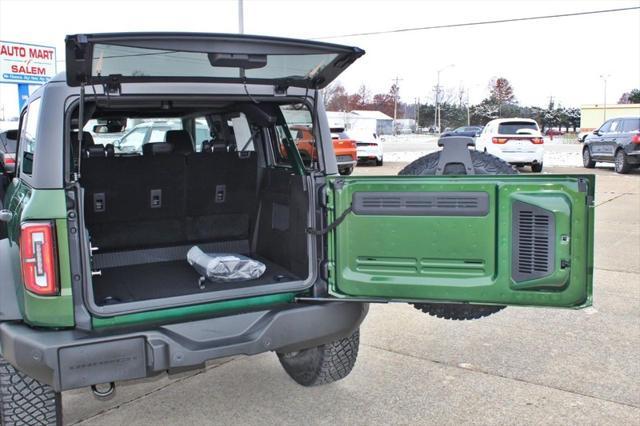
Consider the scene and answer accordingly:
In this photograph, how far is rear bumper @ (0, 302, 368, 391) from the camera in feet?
8.65

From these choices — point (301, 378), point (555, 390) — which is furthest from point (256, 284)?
point (555, 390)

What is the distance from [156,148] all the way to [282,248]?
1.12m

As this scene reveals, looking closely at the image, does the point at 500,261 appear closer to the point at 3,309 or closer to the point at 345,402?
the point at 345,402

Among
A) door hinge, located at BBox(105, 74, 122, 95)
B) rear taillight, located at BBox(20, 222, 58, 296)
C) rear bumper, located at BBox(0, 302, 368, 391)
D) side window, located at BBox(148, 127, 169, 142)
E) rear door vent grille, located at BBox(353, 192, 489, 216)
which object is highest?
door hinge, located at BBox(105, 74, 122, 95)

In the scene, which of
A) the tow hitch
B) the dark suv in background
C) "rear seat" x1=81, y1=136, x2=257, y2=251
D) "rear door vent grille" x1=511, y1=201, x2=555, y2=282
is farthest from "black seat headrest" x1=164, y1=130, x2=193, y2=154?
the dark suv in background

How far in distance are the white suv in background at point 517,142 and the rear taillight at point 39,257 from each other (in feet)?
52.6

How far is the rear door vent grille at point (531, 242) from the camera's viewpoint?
9.30ft

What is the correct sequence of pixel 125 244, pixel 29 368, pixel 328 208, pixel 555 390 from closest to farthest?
pixel 29 368
pixel 328 208
pixel 555 390
pixel 125 244

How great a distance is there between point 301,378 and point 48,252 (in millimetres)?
1865

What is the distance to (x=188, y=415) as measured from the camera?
3.57 metres

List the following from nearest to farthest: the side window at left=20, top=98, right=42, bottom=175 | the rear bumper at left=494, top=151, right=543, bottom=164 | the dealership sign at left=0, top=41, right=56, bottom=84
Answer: the side window at left=20, top=98, right=42, bottom=175, the dealership sign at left=0, top=41, right=56, bottom=84, the rear bumper at left=494, top=151, right=543, bottom=164

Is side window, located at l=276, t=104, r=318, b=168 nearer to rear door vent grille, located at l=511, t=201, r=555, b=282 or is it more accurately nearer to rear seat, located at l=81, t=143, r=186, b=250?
rear seat, located at l=81, t=143, r=186, b=250

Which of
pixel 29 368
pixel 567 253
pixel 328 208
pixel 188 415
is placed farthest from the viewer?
pixel 188 415

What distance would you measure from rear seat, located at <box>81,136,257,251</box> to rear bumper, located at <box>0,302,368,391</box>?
141cm
